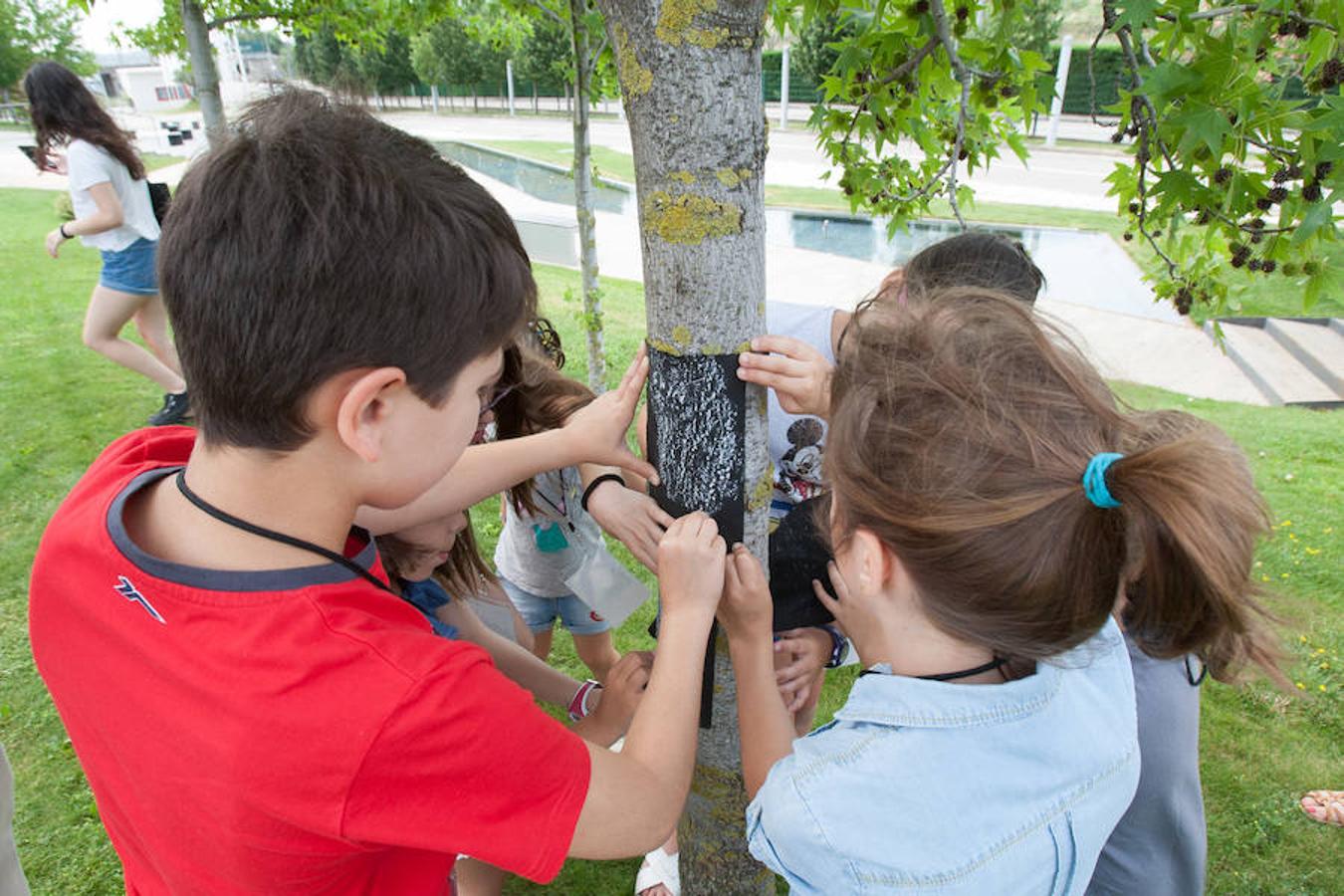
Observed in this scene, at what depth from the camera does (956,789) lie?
1.13m

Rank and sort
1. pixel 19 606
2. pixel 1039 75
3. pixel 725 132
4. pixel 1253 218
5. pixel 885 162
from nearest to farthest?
pixel 725 132, pixel 1253 218, pixel 1039 75, pixel 885 162, pixel 19 606

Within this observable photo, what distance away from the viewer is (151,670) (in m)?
1.01

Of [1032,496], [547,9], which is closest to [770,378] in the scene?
[1032,496]

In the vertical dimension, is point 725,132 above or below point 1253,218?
above

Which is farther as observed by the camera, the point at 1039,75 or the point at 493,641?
the point at 1039,75

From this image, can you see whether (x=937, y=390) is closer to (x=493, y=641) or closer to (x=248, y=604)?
(x=248, y=604)

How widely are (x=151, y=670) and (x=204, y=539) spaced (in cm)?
16

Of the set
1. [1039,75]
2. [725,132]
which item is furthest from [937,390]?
[1039,75]

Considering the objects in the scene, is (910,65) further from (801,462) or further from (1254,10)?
(801,462)

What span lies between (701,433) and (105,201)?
15.7ft

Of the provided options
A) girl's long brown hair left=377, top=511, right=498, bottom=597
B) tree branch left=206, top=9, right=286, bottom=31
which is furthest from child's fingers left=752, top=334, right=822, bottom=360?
tree branch left=206, top=9, right=286, bottom=31

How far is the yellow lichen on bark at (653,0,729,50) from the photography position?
1.21m

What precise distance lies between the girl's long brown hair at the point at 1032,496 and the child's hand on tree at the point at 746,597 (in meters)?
0.27

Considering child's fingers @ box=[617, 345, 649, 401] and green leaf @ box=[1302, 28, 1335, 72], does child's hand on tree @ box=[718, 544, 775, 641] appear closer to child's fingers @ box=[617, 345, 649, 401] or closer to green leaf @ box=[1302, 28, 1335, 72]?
child's fingers @ box=[617, 345, 649, 401]
